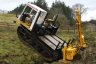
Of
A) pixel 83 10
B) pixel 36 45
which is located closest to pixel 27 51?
pixel 36 45

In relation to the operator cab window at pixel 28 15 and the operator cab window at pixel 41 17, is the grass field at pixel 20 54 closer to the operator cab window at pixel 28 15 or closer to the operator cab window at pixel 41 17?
the operator cab window at pixel 28 15

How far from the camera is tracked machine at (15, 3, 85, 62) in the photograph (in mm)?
22297

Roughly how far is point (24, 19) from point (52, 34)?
2.12 metres

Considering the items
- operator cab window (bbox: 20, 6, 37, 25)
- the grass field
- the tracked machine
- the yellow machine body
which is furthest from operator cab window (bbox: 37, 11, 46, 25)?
the yellow machine body

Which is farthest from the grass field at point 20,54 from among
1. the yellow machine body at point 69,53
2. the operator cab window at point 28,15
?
the operator cab window at point 28,15

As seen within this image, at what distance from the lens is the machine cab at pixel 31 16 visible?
23328 mm

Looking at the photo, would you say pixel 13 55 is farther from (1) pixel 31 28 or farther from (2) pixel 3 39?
(2) pixel 3 39

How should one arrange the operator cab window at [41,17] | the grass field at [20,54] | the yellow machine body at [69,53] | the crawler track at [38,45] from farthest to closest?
the operator cab window at [41,17], the crawler track at [38,45], the grass field at [20,54], the yellow machine body at [69,53]

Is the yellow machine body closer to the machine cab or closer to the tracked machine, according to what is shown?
the tracked machine

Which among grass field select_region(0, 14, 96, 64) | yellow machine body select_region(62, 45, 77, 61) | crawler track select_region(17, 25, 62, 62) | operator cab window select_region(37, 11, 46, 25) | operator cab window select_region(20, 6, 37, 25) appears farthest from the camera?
operator cab window select_region(20, 6, 37, 25)

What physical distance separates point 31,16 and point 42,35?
150cm

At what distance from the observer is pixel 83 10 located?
7481cm

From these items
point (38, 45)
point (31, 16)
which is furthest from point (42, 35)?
point (31, 16)

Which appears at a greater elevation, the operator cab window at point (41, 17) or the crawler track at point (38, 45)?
the operator cab window at point (41, 17)
